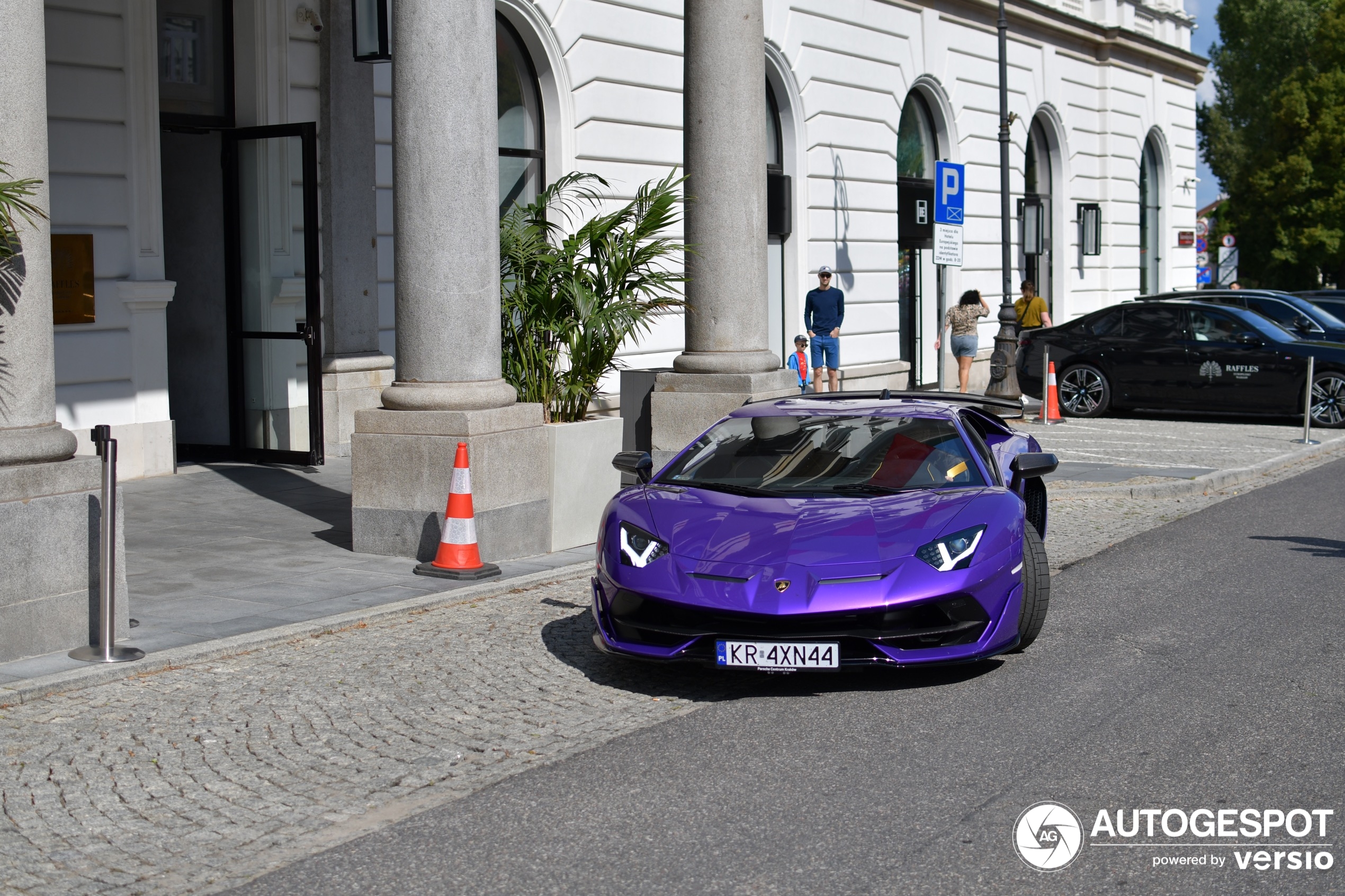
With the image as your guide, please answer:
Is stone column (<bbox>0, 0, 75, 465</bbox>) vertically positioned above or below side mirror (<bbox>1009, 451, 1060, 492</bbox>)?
above

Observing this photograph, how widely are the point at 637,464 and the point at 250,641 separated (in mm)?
2192

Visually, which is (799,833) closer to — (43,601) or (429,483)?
(43,601)

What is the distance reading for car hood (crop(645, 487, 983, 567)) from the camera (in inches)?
258

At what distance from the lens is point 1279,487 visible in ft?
46.6

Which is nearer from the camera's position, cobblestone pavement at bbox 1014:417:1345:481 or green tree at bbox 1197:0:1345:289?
cobblestone pavement at bbox 1014:417:1345:481

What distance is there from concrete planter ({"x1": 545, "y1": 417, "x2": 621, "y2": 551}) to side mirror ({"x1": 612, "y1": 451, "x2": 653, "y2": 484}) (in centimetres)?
248

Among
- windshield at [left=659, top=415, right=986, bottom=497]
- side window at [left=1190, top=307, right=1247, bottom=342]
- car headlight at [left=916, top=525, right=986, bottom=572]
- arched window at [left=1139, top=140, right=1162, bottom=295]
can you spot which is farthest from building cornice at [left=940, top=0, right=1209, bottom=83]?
car headlight at [left=916, top=525, right=986, bottom=572]

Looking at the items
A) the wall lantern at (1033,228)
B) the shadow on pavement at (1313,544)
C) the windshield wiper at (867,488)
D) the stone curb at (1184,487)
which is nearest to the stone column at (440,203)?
the windshield wiper at (867,488)

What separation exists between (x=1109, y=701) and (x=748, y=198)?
277 inches

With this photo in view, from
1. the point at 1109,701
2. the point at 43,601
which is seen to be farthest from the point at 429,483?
the point at 1109,701

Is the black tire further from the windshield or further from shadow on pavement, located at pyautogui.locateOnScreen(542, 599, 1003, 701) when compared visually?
the windshield

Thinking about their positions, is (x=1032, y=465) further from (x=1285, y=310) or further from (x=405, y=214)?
(x=1285, y=310)

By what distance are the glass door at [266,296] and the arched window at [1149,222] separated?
83.6ft

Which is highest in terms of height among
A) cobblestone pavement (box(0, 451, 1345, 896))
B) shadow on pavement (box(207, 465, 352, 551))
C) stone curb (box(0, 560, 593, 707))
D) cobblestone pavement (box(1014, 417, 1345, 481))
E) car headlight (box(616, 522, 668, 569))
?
car headlight (box(616, 522, 668, 569))
